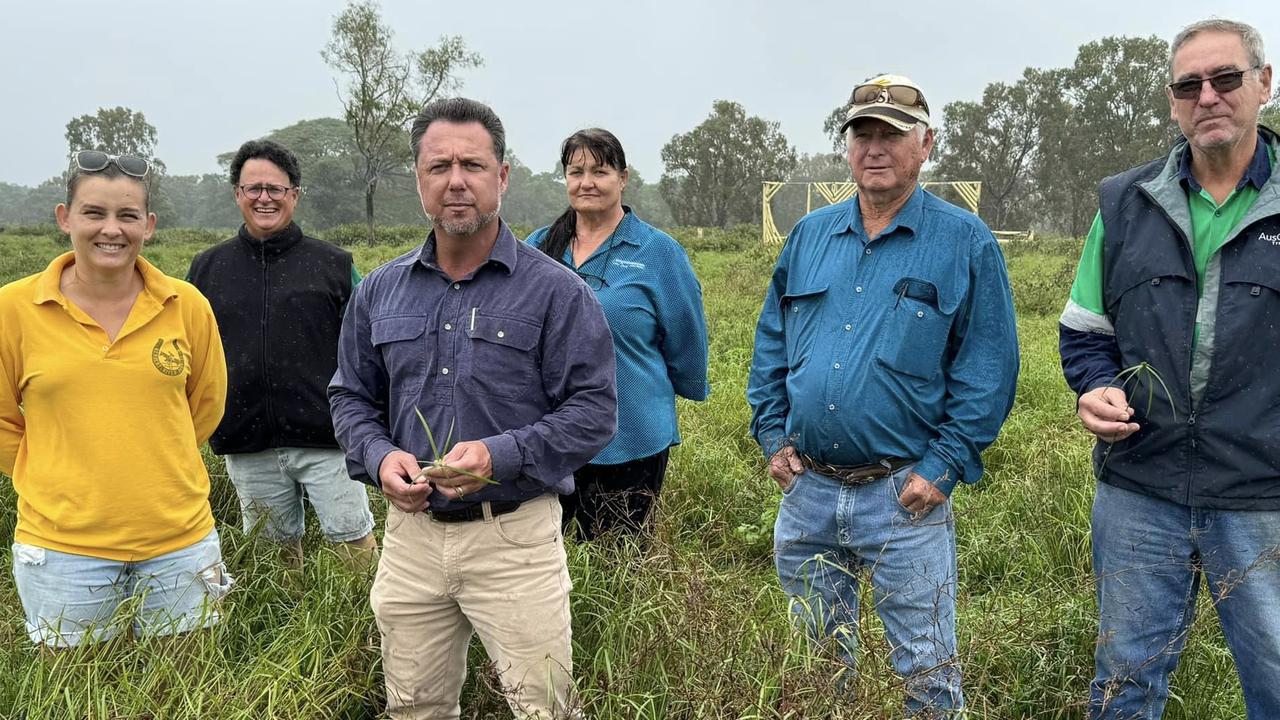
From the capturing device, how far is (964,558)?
4324mm

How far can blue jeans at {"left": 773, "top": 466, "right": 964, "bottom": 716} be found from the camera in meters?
2.43

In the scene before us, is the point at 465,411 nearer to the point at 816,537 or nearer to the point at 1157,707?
the point at 816,537

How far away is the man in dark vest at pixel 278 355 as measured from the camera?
142 inches

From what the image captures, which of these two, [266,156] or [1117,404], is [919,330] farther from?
[266,156]

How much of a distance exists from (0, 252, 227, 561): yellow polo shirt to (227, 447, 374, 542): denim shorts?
91 centimetres

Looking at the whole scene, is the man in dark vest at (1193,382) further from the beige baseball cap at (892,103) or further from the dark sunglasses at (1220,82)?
the beige baseball cap at (892,103)

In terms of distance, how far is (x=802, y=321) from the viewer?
8.87ft

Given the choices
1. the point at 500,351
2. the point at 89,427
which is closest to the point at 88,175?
the point at 89,427

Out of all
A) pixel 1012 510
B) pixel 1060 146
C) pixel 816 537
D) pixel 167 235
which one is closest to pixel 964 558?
pixel 1012 510

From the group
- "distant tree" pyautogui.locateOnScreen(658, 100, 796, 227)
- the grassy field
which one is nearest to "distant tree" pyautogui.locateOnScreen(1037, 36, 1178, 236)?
"distant tree" pyautogui.locateOnScreen(658, 100, 796, 227)

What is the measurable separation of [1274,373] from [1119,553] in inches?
25.3

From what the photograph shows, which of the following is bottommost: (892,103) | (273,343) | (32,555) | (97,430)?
(32,555)

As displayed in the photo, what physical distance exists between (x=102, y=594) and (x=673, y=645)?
1752 millimetres

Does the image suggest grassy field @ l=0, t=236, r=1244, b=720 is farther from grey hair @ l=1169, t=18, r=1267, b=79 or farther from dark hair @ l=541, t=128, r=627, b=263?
grey hair @ l=1169, t=18, r=1267, b=79
